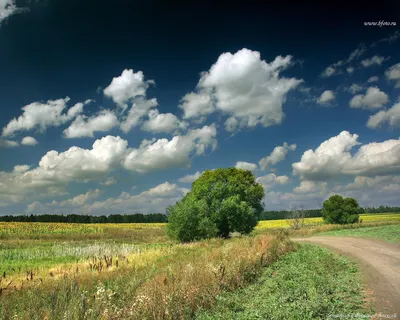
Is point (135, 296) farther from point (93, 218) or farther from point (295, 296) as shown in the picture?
point (93, 218)

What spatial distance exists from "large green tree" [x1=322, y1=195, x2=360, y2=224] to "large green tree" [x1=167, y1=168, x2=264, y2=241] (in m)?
28.4

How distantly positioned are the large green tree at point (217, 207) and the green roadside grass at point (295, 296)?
80.7ft

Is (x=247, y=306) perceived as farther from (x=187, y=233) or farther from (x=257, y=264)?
(x=187, y=233)

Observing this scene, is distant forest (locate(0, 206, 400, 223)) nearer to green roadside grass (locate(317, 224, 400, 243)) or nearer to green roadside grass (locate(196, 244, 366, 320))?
green roadside grass (locate(317, 224, 400, 243))

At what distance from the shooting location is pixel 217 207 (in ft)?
137

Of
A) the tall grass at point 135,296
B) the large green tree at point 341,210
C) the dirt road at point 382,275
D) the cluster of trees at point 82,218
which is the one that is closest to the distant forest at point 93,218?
the cluster of trees at point 82,218

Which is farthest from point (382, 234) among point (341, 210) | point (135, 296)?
point (341, 210)

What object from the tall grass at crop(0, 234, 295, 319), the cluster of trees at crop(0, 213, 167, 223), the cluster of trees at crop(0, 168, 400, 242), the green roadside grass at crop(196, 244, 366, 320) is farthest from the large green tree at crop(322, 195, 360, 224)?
the cluster of trees at crop(0, 213, 167, 223)

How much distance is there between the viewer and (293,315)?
8.39 m

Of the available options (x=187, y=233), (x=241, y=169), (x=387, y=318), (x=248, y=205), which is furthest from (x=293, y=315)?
(x=241, y=169)

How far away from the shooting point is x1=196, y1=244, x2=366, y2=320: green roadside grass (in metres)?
8.66

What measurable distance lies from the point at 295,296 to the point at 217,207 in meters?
31.4

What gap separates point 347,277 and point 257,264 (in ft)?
11.8

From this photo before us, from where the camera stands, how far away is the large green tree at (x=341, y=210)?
67688 millimetres
